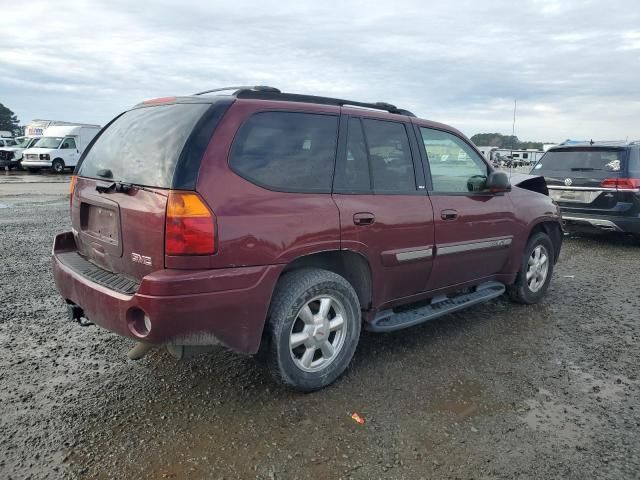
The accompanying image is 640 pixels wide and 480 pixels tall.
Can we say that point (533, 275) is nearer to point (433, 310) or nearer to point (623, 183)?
point (433, 310)

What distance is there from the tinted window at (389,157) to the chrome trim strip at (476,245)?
544 mm

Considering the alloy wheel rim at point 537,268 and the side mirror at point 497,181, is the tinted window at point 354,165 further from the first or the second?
the alloy wheel rim at point 537,268

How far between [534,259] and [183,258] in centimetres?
374

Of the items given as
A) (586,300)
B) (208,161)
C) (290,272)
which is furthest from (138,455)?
(586,300)

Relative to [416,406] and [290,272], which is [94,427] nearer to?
[290,272]

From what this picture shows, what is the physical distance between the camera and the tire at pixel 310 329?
302 centimetres

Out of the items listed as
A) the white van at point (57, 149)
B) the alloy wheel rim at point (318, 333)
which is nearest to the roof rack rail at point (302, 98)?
the alloy wheel rim at point (318, 333)

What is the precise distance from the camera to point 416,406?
3.11m

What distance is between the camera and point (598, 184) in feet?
26.0

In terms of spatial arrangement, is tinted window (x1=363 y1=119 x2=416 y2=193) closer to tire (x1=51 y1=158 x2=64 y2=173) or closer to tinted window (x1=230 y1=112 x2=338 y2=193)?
tinted window (x1=230 y1=112 x2=338 y2=193)

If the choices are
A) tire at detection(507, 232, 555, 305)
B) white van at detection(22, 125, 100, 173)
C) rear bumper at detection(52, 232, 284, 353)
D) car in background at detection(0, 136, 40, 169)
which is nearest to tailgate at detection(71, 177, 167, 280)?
rear bumper at detection(52, 232, 284, 353)

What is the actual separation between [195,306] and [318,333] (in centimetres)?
88

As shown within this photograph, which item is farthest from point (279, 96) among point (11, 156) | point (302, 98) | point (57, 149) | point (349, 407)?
point (11, 156)

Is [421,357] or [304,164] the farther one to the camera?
[421,357]
